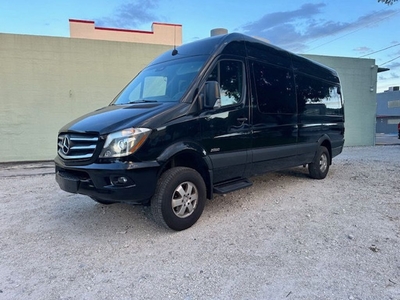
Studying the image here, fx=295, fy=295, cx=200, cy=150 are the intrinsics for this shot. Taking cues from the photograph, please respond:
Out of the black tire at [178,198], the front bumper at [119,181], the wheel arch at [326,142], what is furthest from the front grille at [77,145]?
the wheel arch at [326,142]

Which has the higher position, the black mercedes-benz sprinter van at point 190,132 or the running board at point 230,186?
the black mercedes-benz sprinter van at point 190,132

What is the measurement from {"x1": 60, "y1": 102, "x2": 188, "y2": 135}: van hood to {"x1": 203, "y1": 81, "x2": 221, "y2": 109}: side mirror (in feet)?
0.98

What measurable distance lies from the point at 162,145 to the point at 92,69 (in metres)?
8.94

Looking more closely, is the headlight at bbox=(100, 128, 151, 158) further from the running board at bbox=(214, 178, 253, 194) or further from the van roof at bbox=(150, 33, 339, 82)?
the van roof at bbox=(150, 33, 339, 82)

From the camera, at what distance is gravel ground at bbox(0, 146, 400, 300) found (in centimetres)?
269

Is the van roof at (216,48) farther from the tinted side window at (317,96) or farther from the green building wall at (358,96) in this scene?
the green building wall at (358,96)

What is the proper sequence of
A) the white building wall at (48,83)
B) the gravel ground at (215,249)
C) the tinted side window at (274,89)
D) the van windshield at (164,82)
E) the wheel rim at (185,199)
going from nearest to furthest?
1. the gravel ground at (215,249)
2. the wheel rim at (185,199)
3. the van windshield at (164,82)
4. the tinted side window at (274,89)
5. the white building wall at (48,83)

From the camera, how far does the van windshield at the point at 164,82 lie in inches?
164

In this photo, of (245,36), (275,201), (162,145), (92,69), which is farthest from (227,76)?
(92,69)

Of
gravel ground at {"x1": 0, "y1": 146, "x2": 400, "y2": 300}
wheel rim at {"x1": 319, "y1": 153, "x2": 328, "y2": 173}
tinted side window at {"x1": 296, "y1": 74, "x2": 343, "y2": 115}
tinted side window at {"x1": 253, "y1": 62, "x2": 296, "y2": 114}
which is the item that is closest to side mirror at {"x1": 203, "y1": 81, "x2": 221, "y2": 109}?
tinted side window at {"x1": 253, "y1": 62, "x2": 296, "y2": 114}

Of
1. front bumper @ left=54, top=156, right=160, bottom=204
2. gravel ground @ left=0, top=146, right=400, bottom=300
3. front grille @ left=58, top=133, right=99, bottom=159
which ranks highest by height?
front grille @ left=58, top=133, right=99, bottom=159

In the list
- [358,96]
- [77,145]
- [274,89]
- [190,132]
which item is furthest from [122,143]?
[358,96]

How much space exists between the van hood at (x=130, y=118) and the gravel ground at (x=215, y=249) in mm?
1417

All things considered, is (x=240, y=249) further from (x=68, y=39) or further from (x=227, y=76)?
(x=68, y=39)
